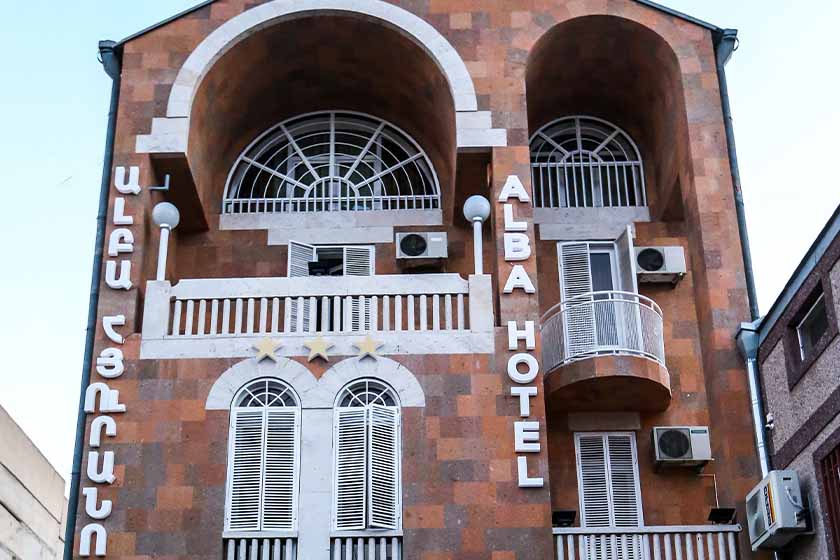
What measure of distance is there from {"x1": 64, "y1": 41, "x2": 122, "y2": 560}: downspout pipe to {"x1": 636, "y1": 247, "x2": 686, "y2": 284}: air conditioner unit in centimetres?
899

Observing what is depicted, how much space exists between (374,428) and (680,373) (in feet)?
18.8

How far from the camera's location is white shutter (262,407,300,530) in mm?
18812

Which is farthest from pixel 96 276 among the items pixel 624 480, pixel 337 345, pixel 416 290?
pixel 624 480

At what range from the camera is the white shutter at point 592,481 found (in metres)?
Answer: 20.9

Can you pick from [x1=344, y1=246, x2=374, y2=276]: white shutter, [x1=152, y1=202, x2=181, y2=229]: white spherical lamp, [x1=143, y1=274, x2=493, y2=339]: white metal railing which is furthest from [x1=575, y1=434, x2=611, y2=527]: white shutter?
[x1=152, y1=202, x2=181, y2=229]: white spherical lamp

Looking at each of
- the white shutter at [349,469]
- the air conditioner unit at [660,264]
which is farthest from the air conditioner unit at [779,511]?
the white shutter at [349,469]

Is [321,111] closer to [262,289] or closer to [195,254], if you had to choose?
[195,254]

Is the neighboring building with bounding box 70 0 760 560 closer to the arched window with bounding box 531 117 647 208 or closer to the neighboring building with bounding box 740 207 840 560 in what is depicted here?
the arched window with bounding box 531 117 647 208

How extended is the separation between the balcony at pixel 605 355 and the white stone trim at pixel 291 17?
3.24 metres

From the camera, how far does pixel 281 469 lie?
19.1m

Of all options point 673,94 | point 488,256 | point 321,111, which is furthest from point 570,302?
point 321,111

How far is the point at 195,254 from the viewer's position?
75.5ft

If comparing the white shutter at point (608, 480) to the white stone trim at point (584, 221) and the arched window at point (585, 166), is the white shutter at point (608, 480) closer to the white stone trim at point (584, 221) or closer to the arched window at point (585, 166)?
the white stone trim at point (584, 221)

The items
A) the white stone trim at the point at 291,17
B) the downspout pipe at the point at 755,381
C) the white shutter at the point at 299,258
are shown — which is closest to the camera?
the downspout pipe at the point at 755,381
